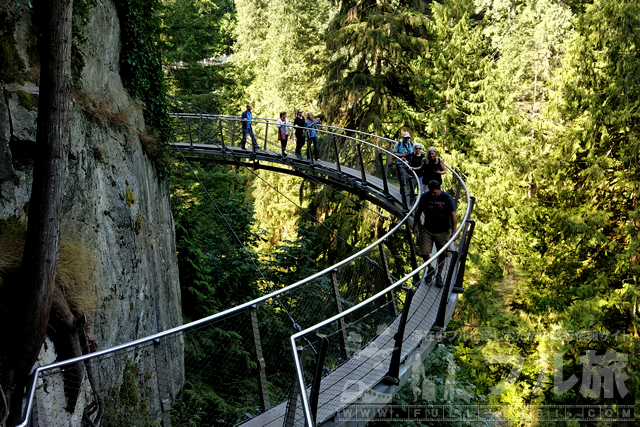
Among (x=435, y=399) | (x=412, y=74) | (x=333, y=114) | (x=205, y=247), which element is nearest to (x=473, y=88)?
(x=412, y=74)

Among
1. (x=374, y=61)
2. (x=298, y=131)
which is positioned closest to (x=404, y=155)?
(x=298, y=131)

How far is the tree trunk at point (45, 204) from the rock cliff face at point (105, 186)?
48 cm

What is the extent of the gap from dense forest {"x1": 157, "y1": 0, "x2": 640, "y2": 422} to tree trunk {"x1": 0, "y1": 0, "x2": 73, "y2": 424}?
6855mm

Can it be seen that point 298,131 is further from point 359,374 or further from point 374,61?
point 359,374

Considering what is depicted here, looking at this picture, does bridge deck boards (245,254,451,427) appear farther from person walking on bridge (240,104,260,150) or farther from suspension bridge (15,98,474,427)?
person walking on bridge (240,104,260,150)

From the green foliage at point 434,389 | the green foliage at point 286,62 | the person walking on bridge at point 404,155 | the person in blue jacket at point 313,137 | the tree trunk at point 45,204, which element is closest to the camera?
the tree trunk at point 45,204

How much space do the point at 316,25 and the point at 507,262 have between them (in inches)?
1022

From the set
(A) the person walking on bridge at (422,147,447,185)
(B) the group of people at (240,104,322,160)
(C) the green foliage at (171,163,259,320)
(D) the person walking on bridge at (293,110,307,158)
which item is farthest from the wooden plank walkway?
(D) the person walking on bridge at (293,110,307,158)

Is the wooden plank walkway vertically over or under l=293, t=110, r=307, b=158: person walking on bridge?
under

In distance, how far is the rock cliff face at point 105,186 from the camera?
18.8ft

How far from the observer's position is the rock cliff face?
5742 millimetres

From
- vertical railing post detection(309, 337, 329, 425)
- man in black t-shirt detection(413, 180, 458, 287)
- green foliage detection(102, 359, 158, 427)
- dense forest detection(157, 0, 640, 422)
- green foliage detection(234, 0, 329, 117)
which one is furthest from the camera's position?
green foliage detection(234, 0, 329, 117)

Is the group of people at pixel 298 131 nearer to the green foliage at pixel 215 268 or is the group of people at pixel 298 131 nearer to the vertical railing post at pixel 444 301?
the green foliage at pixel 215 268

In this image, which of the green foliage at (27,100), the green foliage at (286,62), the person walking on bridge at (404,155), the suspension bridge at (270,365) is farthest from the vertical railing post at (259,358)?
the green foliage at (286,62)
